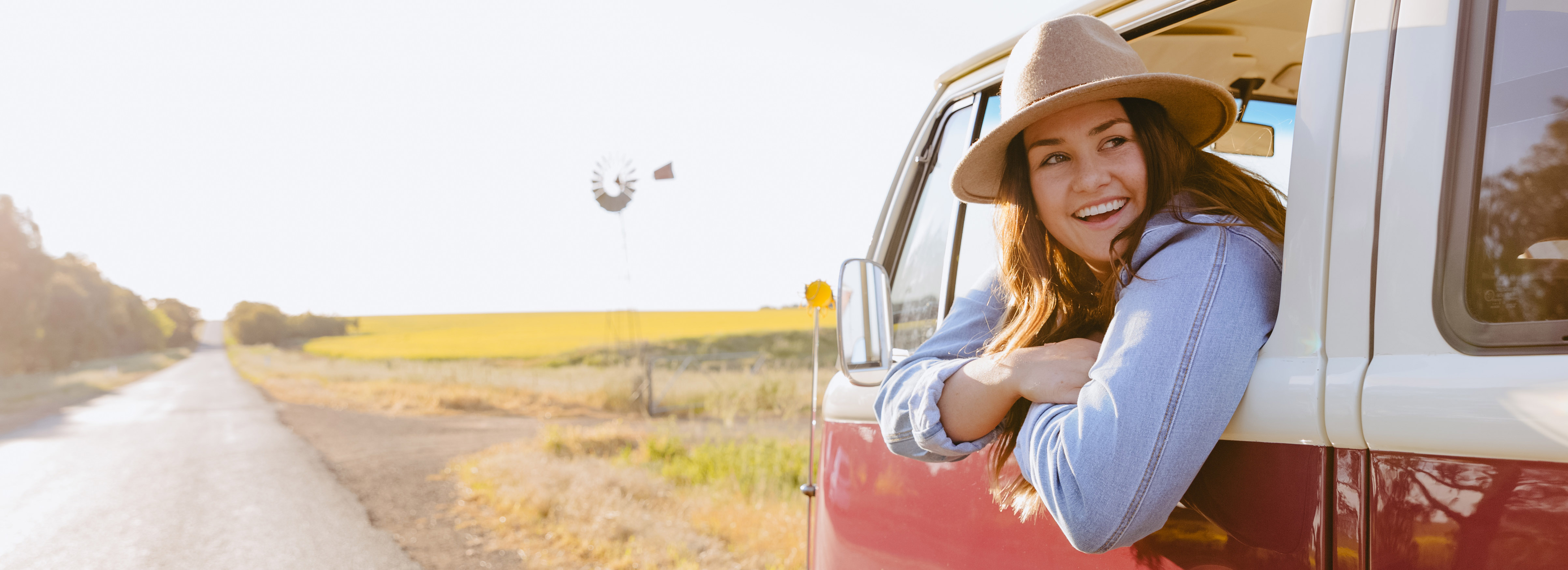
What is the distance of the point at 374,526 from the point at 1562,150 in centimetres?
718

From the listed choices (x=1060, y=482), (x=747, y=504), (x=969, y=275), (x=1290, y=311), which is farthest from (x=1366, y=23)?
(x=747, y=504)

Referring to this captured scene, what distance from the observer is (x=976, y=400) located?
46.3 inches

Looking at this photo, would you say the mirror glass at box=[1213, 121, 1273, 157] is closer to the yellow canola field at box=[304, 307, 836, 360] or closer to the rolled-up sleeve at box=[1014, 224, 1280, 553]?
the rolled-up sleeve at box=[1014, 224, 1280, 553]

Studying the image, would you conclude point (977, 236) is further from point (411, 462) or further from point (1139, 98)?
point (411, 462)

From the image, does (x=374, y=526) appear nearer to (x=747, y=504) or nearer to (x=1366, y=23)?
(x=747, y=504)

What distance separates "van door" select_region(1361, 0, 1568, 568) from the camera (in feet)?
2.45

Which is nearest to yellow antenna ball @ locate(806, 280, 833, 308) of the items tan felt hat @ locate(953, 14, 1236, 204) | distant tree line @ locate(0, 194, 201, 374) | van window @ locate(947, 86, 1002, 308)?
van window @ locate(947, 86, 1002, 308)

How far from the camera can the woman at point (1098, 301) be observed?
91 centimetres

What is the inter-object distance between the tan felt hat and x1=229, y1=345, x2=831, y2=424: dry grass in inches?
350

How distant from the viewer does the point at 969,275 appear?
72.9 inches

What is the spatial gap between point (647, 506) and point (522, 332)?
52295 millimetres

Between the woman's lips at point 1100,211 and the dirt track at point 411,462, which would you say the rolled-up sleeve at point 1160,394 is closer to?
the woman's lips at point 1100,211

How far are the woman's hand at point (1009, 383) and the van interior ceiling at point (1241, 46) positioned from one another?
32.2 inches

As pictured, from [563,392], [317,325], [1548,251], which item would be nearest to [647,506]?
[1548,251]
